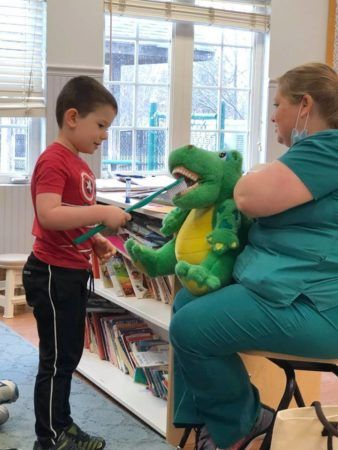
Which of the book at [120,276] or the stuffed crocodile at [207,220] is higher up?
the stuffed crocodile at [207,220]

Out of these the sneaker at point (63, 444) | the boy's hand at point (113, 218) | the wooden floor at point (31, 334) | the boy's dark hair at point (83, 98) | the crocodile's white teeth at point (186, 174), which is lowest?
the wooden floor at point (31, 334)

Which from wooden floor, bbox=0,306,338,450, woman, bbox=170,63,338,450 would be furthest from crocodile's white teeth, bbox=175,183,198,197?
wooden floor, bbox=0,306,338,450

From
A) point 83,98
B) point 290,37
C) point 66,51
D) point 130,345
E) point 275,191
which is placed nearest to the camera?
point 275,191

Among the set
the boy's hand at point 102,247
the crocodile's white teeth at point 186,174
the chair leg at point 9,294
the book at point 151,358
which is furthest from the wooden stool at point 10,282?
the crocodile's white teeth at point 186,174

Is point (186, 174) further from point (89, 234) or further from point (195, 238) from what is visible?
point (89, 234)

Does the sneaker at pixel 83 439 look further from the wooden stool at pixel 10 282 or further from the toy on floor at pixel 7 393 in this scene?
the wooden stool at pixel 10 282

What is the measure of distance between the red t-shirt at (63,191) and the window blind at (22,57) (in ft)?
6.51

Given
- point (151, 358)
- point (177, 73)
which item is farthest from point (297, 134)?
point (177, 73)

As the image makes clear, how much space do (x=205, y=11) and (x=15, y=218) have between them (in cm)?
161

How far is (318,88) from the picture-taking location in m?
1.61

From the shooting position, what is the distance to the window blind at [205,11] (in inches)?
158

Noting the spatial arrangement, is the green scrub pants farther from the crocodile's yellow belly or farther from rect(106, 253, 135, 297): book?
rect(106, 253, 135, 297): book

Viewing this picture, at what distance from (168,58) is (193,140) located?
0.52 meters

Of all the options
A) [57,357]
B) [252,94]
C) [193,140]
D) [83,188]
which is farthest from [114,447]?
[252,94]
